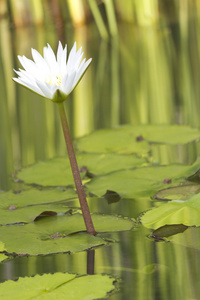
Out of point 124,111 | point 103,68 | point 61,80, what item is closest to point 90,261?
point 61,80

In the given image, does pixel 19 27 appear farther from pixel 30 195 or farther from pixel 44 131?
pixel 30 195

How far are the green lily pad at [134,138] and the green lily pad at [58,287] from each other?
93 centimetres

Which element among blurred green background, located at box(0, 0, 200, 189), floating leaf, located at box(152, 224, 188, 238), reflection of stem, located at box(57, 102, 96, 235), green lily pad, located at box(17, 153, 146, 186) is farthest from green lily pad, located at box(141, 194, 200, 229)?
blurred green background, located at box(0, 0, 200, 189)

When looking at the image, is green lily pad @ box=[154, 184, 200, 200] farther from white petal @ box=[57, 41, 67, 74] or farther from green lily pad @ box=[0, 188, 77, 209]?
white petal @ box=[57, 41, 67, 74]

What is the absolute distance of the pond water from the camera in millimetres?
993

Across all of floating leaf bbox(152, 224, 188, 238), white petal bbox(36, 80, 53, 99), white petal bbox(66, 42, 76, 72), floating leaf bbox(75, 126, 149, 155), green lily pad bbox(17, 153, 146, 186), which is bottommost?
floating leaf bbox(152, 224, 188, 238)

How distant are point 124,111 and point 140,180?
110 cm

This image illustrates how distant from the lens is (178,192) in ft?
4.48

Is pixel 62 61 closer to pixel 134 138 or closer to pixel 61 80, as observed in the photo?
pixel 61 80

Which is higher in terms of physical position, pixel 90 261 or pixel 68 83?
pixel 68 83

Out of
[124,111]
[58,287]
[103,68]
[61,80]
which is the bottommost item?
[58,287]

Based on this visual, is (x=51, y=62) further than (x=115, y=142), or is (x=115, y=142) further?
(x=115, y=142)

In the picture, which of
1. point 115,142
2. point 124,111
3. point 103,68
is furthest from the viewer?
point 103,68

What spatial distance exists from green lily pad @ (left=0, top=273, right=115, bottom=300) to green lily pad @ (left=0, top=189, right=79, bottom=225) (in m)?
0.33
